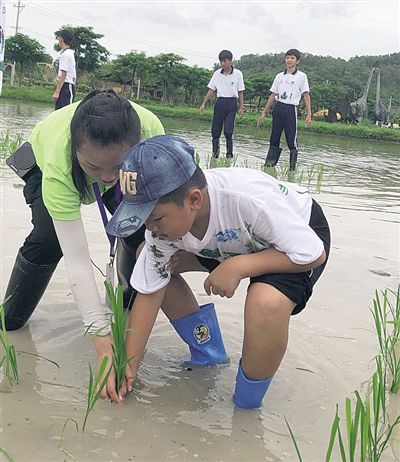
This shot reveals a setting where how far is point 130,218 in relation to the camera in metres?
1.47

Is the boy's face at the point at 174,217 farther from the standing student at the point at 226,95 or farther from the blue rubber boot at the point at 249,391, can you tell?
the standing student at the point at 226,95

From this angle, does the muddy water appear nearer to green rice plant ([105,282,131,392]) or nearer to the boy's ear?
green rice plant ([105,282,131,392])

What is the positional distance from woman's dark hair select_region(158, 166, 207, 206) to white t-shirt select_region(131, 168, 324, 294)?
85 millimetres

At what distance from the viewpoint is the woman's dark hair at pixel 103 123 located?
5.43 feet

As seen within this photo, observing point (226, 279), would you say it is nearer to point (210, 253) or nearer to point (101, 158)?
point (210, 253)

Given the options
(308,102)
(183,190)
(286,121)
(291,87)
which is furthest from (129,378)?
(308,102)

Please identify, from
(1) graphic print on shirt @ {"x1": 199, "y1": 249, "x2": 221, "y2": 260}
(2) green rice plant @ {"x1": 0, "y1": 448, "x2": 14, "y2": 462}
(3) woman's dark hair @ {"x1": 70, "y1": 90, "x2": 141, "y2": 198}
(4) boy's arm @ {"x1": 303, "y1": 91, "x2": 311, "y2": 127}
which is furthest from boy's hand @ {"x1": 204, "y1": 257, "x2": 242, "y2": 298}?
(4) boy's arm @ {"x1": 303, "y1": 91, "x2": 311, "y2": 127}

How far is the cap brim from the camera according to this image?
1453 millimetres

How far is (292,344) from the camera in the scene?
7.20 feet

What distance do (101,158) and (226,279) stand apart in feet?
1.59

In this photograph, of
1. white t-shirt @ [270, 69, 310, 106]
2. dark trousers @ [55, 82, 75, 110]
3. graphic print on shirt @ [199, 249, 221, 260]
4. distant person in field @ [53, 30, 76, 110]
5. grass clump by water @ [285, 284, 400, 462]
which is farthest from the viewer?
dark trousers @ [55, 82, 75, 110]

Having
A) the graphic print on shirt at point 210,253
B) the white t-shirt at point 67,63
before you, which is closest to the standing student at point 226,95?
the white t-shirt at point 67,63

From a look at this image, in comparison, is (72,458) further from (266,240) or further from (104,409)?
(266,240)

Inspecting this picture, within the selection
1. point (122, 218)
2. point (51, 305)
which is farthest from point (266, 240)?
point (51, 305)
